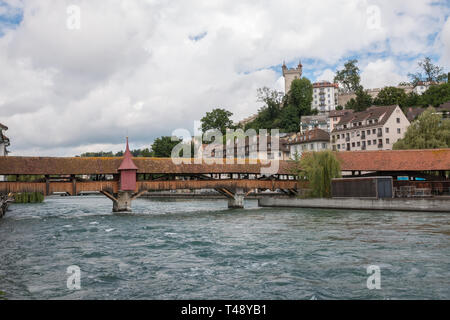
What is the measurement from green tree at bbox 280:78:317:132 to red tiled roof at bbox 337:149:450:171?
41585mm

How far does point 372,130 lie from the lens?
187 ft

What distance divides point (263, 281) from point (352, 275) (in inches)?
81.9

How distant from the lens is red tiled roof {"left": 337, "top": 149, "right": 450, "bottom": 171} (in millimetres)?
33875

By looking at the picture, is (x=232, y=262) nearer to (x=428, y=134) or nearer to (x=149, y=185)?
(x=149, y=185)

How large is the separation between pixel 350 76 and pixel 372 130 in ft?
125

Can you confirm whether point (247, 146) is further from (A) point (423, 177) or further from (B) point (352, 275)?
(B) point (352, 275)

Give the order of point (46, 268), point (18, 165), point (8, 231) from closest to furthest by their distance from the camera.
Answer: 1. point (46, 268)
2. point (8, 231)
3. point (18, 165)

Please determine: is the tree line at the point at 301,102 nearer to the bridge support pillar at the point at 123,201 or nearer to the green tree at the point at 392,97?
the green tree at the point at 392,97

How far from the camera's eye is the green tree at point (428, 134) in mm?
40062

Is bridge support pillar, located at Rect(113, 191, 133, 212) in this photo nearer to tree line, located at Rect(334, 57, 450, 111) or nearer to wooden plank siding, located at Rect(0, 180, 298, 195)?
wooden plank siding, located at Rect(0, 180, 298, 195)

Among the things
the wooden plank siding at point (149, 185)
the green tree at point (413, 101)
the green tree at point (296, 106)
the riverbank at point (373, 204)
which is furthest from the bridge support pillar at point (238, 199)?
the green tree at point (296, 106)
